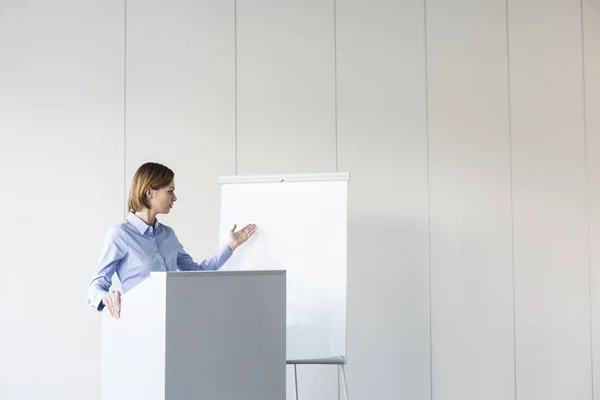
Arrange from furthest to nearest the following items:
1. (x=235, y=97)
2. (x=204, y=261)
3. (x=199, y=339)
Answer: (x=235, y=97)
(x=204, y=261)
(x=199, y=339)

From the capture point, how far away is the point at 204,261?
4238 millimetres

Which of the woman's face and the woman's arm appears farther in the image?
the woman's arm

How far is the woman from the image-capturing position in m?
3.53

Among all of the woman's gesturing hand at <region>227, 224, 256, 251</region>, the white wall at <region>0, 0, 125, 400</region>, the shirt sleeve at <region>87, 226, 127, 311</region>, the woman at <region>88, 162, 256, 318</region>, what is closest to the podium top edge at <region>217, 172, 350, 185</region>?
the woman's gesturing hand at <region>227, 224, 256, 251</region>

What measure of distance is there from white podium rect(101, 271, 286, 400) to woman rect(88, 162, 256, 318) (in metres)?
0.66

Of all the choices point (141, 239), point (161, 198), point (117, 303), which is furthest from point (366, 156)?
point (117, 303)

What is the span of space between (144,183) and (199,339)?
1.26 m

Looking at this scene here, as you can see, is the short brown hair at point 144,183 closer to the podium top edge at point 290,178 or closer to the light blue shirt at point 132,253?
the light blue shirt at point 132,253

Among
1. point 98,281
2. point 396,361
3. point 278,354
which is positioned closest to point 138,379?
point 278,354

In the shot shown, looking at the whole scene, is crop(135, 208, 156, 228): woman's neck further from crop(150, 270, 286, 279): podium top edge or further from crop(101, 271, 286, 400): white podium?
crop(150, 270, 286, 279): podium top edge

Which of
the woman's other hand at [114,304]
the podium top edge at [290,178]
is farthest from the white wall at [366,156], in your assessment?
the woman's other hand at [114,304]

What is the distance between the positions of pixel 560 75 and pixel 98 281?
3340 mm

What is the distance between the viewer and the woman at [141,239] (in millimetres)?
3527

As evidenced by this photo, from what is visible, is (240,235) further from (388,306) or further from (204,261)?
(388,306)
